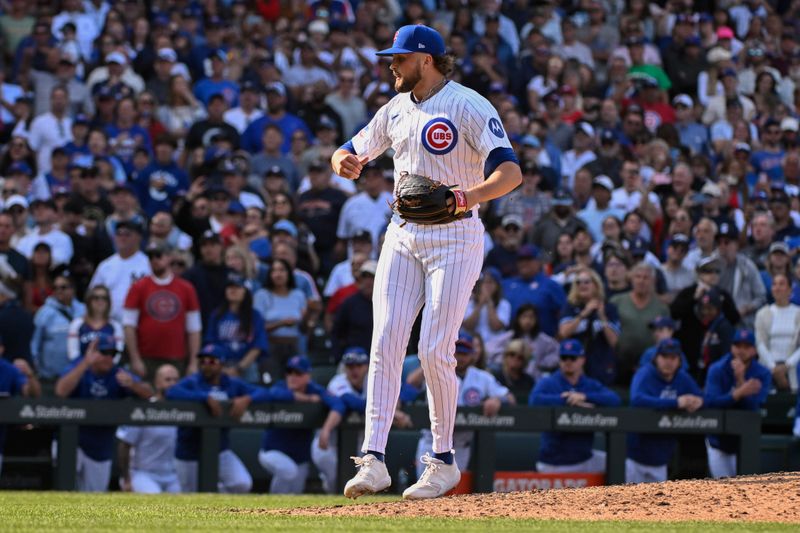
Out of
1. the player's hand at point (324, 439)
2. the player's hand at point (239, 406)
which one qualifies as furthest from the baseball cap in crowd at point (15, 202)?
the player's hand at point (324, 439)

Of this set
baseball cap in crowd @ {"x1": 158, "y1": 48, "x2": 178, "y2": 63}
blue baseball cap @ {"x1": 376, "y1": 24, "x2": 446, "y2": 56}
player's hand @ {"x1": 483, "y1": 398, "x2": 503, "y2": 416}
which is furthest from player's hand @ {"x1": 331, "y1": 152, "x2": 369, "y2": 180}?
baseball cap in crowd @ {"x1": 158, "y1": 48, "x2": 178, "y2": 63}

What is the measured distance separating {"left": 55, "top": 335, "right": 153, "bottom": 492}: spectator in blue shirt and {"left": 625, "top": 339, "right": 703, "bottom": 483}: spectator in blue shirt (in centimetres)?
371

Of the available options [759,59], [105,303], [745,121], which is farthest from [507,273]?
[759,59]

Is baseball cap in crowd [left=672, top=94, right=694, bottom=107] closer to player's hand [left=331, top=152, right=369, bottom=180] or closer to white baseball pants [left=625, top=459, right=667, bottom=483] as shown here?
white baseball pants [left=625, top=459, right=667, bottom=483]

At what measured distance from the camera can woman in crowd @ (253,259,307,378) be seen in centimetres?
1246

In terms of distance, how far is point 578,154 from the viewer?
52.6ft

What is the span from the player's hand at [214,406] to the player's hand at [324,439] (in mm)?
751

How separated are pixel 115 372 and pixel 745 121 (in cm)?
950

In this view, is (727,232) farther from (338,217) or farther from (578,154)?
(338,217)

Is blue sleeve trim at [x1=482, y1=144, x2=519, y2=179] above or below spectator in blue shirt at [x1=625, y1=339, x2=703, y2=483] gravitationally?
above

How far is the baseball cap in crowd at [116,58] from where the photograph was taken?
52.2 ft

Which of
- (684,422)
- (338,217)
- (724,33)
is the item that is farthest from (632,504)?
(724,33)

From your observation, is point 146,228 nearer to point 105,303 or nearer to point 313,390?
point 105,303

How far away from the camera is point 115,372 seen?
11.1 m
